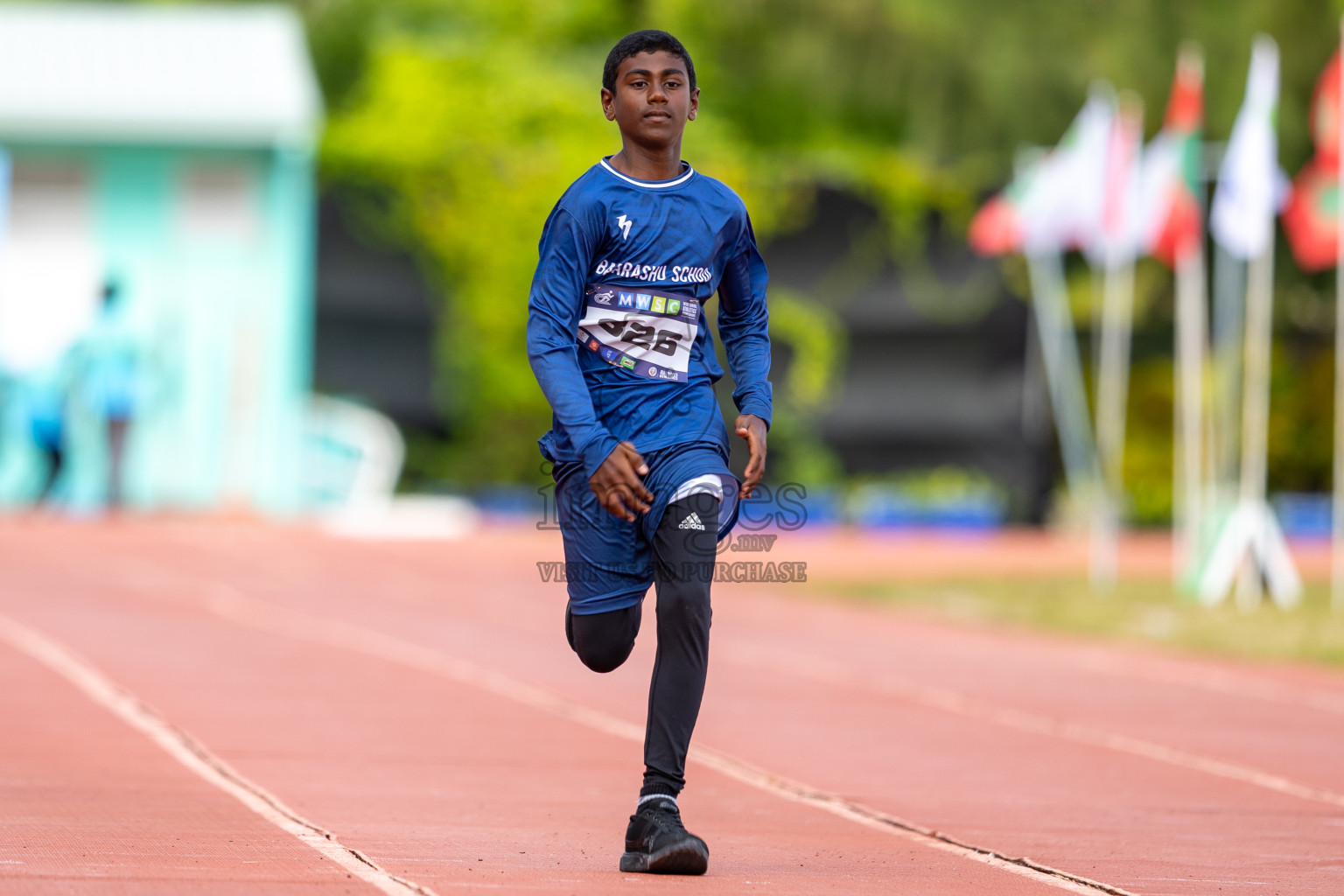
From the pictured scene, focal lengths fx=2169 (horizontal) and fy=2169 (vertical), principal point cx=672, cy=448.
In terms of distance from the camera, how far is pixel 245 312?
2617 centimetres

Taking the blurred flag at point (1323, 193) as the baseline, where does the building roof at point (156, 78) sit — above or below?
above

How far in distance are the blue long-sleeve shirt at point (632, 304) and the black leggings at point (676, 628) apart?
238mm

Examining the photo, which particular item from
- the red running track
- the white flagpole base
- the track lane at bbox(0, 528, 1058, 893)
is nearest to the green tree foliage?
the white flagpole base

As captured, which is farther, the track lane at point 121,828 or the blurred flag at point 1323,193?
the blurred flag at point 1323,193

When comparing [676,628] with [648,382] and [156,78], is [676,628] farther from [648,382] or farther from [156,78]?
[156,78]

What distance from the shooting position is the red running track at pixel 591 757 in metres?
5.64

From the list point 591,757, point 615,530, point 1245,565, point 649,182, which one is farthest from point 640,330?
point 1245,565

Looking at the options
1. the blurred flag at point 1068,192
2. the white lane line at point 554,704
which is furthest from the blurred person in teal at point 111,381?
the blurred flag at point 1068,192

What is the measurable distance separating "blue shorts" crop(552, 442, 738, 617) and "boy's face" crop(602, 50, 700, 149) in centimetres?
82

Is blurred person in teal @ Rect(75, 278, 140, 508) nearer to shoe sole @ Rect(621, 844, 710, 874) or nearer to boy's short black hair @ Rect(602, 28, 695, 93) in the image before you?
boy's short black hair @ Rect(602, 28, 695, 93)

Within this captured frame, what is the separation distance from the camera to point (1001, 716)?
397 inches

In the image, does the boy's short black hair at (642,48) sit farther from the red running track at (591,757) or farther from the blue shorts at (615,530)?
the red running track at (591,757)

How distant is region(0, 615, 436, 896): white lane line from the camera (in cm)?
540

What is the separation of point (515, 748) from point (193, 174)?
19365mm
